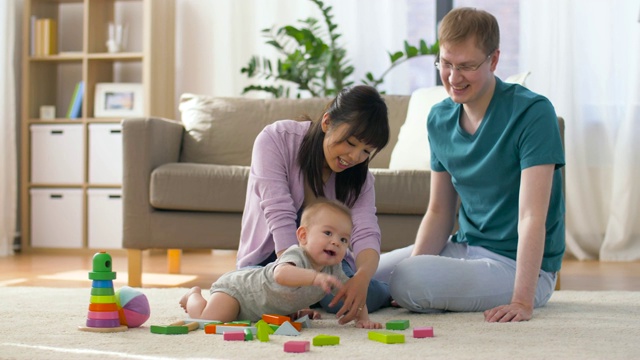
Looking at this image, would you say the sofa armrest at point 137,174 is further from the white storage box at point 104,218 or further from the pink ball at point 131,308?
the white storage box at point 104,218

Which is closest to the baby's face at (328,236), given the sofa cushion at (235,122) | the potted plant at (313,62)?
the sofa cushion at (235,122)

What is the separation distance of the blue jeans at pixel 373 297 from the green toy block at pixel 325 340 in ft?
1.74

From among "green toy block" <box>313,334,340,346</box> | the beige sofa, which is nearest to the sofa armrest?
the beige sofa

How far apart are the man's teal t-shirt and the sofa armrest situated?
3.87 feet

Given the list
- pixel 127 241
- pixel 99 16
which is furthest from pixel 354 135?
pixel 99 16

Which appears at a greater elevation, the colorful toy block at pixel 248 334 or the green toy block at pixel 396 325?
the colorful toy block at pixel 248 334

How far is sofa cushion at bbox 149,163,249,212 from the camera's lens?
3029mm

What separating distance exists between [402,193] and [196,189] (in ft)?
2.41

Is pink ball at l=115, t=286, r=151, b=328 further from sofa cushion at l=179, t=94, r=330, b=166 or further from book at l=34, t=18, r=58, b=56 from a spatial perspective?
book at l=34, t=18, r=58, b=56

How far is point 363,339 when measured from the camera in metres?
1.69

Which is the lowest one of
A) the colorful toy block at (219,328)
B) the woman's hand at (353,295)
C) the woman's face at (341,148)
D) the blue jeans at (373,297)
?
the blue jeans at (373,297)

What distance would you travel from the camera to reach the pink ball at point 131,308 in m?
1.82

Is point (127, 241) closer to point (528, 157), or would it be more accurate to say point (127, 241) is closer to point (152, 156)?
point (152, 156)

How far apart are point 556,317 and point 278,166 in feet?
2.51
